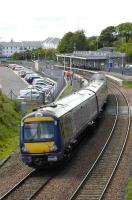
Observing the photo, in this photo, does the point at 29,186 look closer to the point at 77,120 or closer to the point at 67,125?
the point at 67,125

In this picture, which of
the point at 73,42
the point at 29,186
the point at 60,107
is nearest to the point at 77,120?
the point at 60,107

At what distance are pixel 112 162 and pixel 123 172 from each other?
2037 millimetres

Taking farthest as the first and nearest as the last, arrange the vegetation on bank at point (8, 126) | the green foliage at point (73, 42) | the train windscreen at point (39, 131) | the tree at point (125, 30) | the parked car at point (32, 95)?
the tree at point (125, 30)
the green foliage at point (73, 42)
the parked car at point (32, 95)
the vegetation on bank at point (8, 126)
the train windscreen at point (39, 131)

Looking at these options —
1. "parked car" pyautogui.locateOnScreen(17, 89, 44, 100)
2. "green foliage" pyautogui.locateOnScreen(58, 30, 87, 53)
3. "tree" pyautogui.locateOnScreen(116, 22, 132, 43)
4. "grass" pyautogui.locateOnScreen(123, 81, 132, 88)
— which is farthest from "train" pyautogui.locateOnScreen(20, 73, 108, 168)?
"tree" pyautogui.locateOnScreen(116, 22, 132, 43)

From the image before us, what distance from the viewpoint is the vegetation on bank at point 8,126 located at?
26.0 meters

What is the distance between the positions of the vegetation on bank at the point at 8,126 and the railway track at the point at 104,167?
15.6ft

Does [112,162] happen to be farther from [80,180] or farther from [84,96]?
[84,96]

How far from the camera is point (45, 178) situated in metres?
19.7

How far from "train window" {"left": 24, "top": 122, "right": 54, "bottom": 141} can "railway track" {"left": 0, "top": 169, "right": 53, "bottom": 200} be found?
4.80 feet

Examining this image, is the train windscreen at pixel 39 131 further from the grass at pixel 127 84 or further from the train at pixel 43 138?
the grass at pixel 127 84

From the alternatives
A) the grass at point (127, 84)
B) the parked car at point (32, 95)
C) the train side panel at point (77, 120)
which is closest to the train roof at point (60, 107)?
the train side panel at point (77, 120)

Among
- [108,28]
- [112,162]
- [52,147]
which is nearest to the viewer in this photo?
[52,147]

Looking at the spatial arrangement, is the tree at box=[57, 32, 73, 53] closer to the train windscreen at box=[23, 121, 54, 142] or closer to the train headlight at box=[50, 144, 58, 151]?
the train windscreen at box=[23, 121, 54, 142]

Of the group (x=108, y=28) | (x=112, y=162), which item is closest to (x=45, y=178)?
(x=112, y=162)
